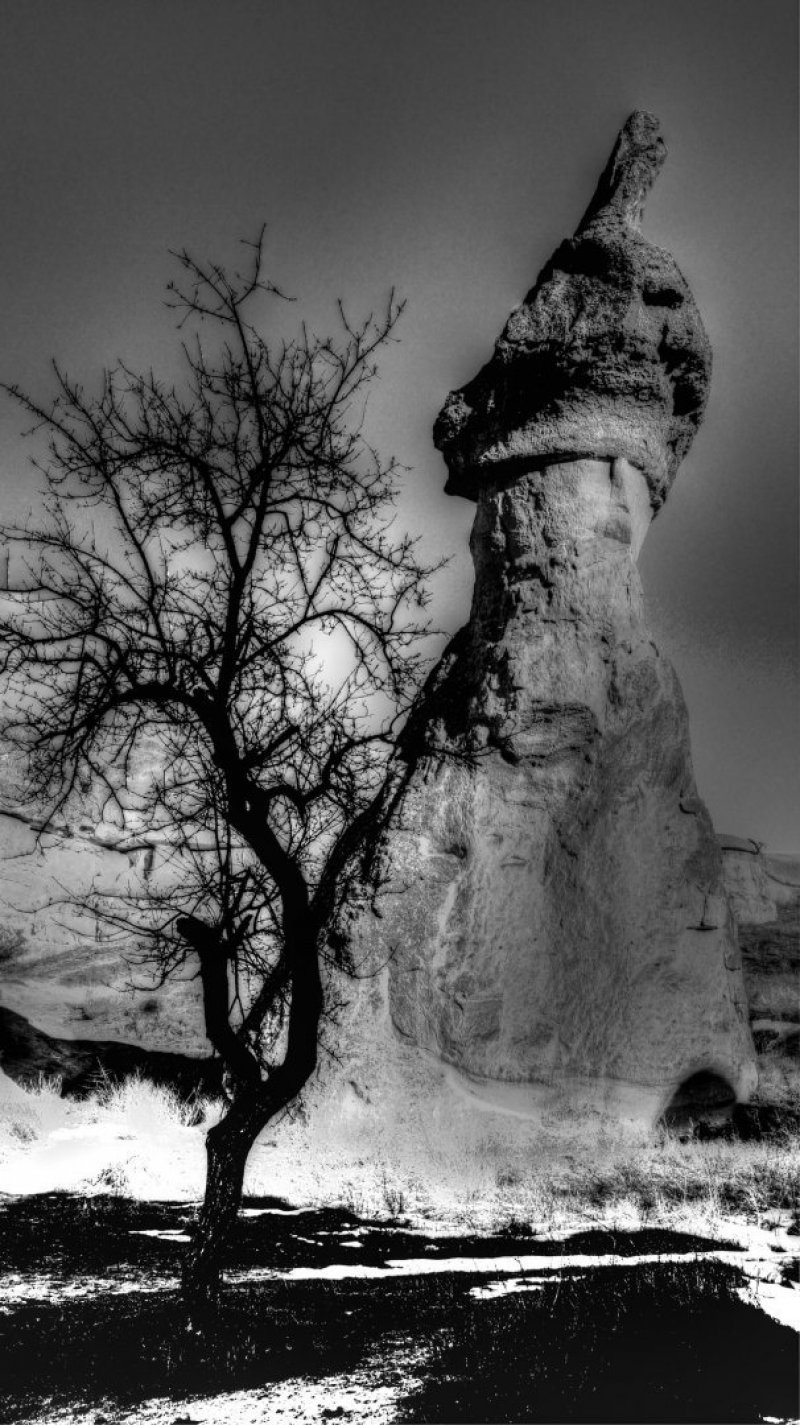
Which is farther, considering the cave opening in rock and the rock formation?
the cave opening in rock

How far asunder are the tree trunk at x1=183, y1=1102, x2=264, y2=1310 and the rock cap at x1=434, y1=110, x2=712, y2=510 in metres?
5.19

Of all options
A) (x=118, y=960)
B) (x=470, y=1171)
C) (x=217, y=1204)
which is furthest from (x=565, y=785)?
(x=118, y=960)

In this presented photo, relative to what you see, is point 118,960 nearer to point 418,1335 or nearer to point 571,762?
point 571,762

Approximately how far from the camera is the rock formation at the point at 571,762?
23.4ft

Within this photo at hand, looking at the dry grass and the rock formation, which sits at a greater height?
the rock formation

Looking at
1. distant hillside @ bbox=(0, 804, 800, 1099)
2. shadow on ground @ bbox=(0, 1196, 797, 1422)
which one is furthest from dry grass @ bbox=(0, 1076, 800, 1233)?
distant hillside @ bbox=(0, 804, 800, 1099)

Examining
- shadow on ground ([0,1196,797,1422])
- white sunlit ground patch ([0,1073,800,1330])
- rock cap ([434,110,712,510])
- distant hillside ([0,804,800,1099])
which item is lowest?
shadow on ground ([0,1196,797,1422])

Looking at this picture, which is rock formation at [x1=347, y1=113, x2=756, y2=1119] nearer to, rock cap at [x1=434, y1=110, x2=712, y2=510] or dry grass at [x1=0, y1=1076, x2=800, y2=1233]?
rock cap at [x1=434, y1=110, x2=712, y2=510]

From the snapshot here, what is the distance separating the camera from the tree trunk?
14.6 ft

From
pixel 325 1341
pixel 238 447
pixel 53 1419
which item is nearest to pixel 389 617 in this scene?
pixel 238 447

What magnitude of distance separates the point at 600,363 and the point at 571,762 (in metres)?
2.87

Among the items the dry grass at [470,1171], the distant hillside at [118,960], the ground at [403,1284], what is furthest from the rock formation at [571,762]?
the distant hillside at [118,960]

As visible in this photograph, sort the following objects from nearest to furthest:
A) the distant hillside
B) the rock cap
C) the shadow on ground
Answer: the shadow on ground
the rock cap
the distant hillside

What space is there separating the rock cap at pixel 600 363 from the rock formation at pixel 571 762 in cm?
2
